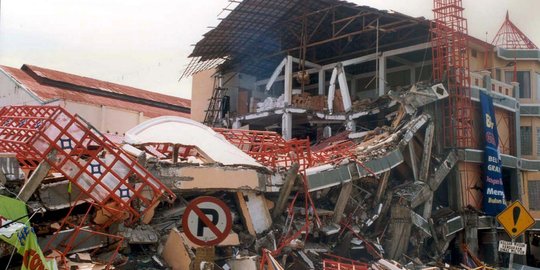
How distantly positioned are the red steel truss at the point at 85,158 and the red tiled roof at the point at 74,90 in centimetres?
1814

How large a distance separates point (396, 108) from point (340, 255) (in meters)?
10.4

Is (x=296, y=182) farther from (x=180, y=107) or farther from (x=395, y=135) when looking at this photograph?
(x=180, y=107)

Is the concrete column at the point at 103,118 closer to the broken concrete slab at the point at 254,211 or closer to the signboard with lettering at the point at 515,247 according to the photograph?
the broken concrete slab at the point at 254,211

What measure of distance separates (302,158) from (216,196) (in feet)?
9.58

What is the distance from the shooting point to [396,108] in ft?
84.8

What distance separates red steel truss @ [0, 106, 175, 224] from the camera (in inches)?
459

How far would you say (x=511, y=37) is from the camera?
104 feet

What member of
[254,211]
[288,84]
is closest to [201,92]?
[288,84]

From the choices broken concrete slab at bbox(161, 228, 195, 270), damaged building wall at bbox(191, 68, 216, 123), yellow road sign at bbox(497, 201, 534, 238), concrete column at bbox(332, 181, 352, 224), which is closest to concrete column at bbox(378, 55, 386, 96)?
damaged building wall at bbox(191, 68, 216, 123)

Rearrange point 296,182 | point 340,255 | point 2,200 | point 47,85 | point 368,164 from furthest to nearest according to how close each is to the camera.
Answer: point 47,85
point 368,164
point 340,255
point 296,182
point 2,200

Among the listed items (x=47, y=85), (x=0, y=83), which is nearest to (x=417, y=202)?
(x=47, y=85)

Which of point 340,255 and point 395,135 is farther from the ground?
point 395,135

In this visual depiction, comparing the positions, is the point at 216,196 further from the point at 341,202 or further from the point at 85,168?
the point at 341,202

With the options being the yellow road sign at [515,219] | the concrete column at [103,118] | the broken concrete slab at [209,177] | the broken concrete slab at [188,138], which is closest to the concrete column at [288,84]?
the concrete column at [103,118]
